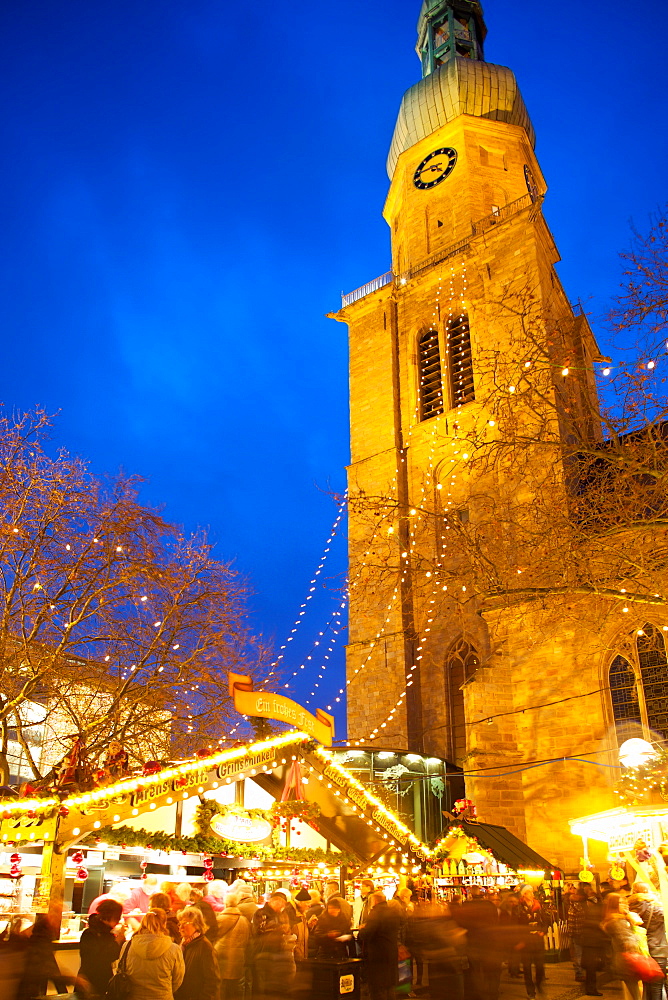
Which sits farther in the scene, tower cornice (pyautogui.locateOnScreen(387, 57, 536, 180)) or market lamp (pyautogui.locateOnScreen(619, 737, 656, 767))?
tower cornice (pyautogui.locateOnScreen(387, 57, 536, 180))

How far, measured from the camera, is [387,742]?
21.8 metres

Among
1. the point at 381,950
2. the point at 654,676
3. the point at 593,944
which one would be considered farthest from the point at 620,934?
the point at 654,676

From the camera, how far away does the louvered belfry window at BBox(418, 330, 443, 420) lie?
25.9 m

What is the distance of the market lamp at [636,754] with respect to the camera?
12.3 m

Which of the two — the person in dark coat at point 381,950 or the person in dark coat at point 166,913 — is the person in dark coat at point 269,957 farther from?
the person in dark coat at point 166,913

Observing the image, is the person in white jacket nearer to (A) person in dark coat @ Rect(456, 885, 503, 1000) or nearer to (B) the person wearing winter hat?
(A) person in dark coat @ Rect(456, 885, 503, 1000)

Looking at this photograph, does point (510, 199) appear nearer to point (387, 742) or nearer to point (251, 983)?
point (387, 742)

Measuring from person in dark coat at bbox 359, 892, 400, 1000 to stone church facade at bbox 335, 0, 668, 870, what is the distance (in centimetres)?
470

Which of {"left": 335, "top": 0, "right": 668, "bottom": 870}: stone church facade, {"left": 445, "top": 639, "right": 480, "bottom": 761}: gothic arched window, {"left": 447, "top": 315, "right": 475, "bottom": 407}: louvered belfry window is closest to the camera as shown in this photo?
{"left": 335, "top": 0, "right": 668, "bottom": 870}: stone church facade

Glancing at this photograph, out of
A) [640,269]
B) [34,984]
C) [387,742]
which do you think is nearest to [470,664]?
[387,742]

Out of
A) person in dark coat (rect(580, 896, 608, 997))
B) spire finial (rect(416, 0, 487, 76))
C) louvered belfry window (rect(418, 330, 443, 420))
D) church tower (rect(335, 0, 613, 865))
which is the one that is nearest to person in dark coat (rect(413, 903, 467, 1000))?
person in dark coat (rect(580, 896, 608, 997))

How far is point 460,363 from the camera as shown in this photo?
25172mm

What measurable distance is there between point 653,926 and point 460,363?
19.7m

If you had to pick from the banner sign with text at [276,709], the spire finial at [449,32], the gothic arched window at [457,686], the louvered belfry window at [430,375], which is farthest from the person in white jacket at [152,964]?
the spire finial at [449,32]
